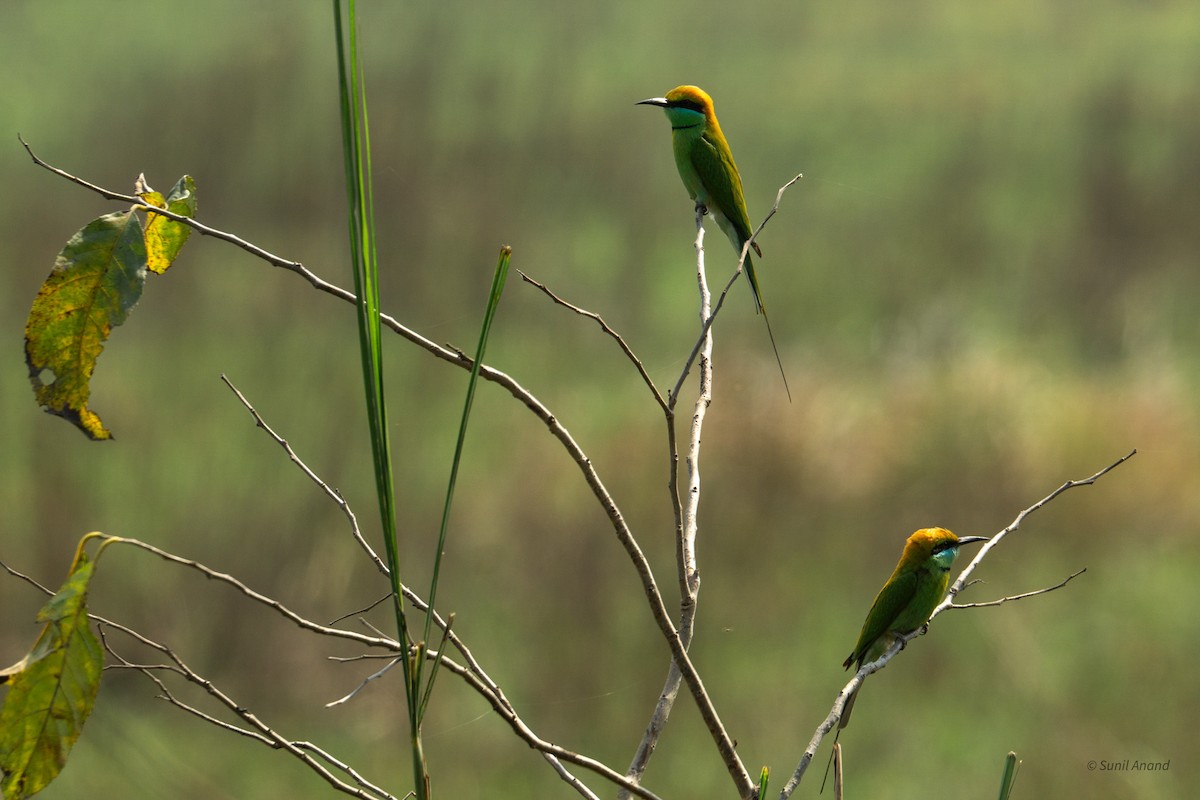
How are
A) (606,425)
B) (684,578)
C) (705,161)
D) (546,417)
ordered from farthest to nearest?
(606,425), (705,161), (684,578), (546,417)

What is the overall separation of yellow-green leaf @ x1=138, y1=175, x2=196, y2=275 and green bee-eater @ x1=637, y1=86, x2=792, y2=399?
132 centimetres

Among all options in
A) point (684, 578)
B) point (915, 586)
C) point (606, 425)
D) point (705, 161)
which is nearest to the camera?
point (684, 578)

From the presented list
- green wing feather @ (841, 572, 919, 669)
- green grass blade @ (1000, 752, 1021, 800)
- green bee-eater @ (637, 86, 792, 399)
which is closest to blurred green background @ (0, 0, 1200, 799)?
green bee-eater @ (637, 86, 792, 399)

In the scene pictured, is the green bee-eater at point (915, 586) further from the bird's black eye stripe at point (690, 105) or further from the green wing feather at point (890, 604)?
the bird's black eye stripe at point (690, 105)

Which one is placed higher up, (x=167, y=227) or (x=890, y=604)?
(x=890, y=604)

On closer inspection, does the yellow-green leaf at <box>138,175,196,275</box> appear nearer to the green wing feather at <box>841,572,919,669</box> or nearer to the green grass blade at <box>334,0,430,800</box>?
the green grass blade at <box>334,0,430,800</box>

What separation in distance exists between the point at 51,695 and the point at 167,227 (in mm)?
314

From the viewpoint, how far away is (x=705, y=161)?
2074mm

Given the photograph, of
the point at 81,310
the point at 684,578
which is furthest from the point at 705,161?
the point at 81,310

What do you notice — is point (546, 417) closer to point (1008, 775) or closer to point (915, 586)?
point (1008, 775)

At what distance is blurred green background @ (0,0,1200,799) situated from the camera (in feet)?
16.1

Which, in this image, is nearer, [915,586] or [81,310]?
[81,310]

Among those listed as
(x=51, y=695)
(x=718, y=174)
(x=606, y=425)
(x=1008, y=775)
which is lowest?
(x=51, y=695)

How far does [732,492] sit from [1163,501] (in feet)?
7.16
